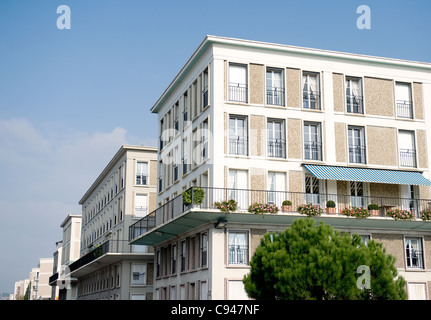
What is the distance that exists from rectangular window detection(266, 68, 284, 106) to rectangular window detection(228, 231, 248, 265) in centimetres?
747

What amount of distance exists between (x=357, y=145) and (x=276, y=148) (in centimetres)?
493

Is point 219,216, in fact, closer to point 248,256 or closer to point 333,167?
point 248,256

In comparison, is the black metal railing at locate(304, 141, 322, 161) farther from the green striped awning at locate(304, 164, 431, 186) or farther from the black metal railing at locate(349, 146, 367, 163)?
the black metal railing at locate(349, 146, 367, 163)

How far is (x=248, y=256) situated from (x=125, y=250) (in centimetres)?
2290

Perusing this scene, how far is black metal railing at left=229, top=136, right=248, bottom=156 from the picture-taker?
104 feet

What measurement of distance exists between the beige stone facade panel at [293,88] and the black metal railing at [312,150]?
7.14ft

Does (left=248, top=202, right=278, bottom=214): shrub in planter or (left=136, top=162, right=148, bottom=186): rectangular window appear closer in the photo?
(left=248, top=202, right=278, bottom=214): shrub in planter

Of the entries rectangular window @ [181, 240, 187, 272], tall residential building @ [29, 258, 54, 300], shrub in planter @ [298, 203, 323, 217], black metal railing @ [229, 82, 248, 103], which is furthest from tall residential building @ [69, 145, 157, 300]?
tall residential building @ [29, 258, 54, 300]

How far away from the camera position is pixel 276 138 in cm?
3262

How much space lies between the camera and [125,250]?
5100cm

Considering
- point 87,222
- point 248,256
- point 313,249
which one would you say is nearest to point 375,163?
point 248,256

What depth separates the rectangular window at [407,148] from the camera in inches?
1353

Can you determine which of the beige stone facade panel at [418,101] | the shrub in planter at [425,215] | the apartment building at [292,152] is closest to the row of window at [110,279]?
the apartment building at [292,152]

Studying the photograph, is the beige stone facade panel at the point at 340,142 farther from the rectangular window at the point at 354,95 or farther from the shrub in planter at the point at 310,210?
the shrub in planter at the point at 310,210
